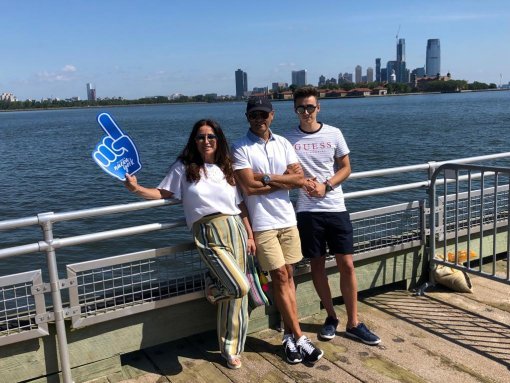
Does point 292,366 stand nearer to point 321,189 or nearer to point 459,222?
point 321,189

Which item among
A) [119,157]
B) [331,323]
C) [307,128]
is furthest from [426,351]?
[119,157]

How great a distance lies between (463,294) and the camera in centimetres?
483

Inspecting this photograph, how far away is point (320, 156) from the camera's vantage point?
390 cm

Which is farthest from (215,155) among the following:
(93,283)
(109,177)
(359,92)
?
(359,92)

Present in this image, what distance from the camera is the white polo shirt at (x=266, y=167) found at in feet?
12.0

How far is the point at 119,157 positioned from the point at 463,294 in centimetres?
327

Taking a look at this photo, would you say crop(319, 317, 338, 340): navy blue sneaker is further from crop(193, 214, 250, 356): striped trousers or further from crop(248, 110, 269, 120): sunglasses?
crop(248, 110, 269, 120): sunglasses

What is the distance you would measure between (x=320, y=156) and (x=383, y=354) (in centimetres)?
147

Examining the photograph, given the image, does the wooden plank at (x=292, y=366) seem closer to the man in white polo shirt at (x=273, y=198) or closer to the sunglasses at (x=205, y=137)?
the man in white polo shirt at (x=273, y=198)

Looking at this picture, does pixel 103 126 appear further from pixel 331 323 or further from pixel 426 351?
pixel 426 351

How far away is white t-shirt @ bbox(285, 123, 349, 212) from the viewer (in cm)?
389

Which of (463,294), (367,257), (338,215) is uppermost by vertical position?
(338,215)

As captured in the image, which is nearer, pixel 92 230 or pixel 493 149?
pixel 92 230

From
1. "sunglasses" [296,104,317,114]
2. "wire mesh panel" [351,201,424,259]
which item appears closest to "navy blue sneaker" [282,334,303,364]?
"wire mesh panel" [351,201,424,259]
